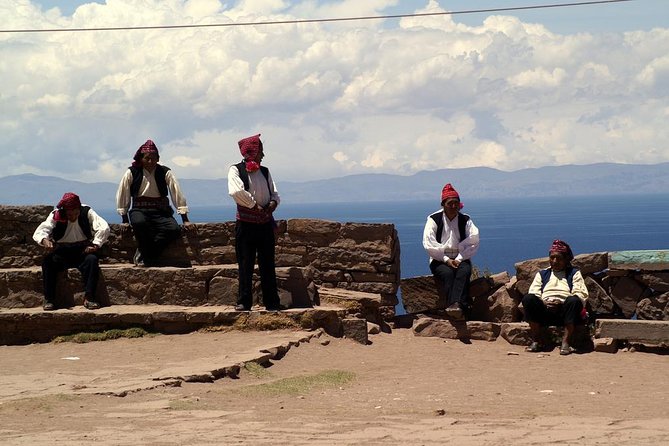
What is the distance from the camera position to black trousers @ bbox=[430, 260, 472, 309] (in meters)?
12.0

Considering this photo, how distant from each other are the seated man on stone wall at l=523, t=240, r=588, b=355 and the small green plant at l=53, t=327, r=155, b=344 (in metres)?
4.38

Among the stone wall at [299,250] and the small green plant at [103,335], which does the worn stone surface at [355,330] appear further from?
the small green plant at [103,335]

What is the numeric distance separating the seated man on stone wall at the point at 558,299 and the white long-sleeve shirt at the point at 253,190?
3.14 m

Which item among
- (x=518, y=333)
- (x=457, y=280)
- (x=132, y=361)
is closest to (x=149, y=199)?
(x=132, y=361)

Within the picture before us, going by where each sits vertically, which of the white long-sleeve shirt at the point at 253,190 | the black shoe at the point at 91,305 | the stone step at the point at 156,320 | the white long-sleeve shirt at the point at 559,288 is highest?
the white long-sleeve shirt at the point at 253,190

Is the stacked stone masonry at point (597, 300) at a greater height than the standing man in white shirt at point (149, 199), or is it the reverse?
the standing man in white shirt at point (149, 199)

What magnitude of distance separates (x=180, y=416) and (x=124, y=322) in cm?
472

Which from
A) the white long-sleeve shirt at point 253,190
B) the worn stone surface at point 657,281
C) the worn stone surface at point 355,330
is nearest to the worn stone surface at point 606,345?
the worn stone surface at point 657,281

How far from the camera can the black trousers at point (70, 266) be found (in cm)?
1216

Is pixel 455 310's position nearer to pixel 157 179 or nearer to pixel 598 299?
pixel 598 299

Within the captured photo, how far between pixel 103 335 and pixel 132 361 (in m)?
1.41

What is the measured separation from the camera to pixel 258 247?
1170cm

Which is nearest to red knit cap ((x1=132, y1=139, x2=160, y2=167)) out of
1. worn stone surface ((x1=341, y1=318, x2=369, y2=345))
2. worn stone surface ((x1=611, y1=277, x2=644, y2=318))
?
worn stone surface ((x1=341, y1=318, x2=369, y2=345))

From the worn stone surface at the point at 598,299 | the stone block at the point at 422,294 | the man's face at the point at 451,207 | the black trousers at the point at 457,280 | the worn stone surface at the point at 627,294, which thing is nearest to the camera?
the worn stone surface at the point at 627,294
